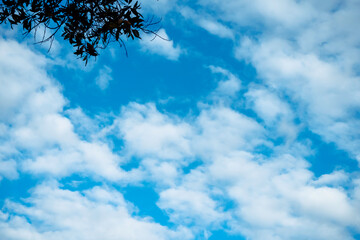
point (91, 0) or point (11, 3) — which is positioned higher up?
point (91, 0)

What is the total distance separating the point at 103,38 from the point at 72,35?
706mm

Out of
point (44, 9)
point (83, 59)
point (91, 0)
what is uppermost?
point (91, 0)

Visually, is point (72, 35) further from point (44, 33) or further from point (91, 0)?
point (91, 0)

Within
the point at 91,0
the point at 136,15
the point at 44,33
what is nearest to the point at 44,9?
the point at 44,33

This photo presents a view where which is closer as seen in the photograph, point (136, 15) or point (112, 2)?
point (136, 15)

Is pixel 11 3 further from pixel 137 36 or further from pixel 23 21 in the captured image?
pixel 137 36

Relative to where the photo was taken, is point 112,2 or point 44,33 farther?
point 112,2

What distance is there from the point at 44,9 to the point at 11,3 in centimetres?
73

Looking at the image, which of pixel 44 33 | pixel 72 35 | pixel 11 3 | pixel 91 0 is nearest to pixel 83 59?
pixel 72 35

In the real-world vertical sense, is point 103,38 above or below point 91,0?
below

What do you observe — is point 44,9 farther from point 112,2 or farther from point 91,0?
point 112,2

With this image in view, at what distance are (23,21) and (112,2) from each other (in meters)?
1.94

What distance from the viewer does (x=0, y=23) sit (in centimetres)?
540

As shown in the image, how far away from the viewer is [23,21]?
17.8 ft
